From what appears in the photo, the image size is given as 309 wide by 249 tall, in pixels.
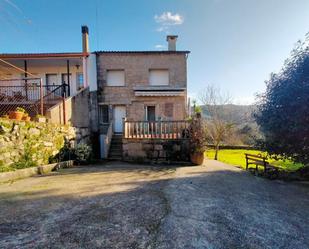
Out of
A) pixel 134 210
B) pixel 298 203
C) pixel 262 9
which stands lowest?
pixel 298 203

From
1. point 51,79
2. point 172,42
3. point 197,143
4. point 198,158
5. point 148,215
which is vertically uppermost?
point 172,42

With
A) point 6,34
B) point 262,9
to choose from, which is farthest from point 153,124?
point 6,34

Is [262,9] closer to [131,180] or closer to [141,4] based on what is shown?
[141,4]

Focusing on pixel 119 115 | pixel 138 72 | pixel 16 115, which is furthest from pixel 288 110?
pixel 119 115

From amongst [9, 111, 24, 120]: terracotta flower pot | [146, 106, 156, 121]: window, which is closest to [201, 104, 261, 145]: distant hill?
[146, 106, 156, 121]: window

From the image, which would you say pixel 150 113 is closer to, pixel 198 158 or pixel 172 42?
pixel 172 42

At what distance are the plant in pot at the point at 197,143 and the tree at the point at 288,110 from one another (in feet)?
10.5

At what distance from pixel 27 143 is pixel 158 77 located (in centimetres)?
1280

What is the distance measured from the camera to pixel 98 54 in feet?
62.6

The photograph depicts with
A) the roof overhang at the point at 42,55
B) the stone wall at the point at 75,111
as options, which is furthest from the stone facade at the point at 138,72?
the roof overhang at the point at 42,55

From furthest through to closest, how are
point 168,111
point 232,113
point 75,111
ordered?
point 232,113
point 168,111
point 75,111

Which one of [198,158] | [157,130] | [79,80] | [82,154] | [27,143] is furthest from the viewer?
[79,80]

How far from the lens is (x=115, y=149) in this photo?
15.5 metres

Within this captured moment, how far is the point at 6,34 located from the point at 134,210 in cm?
1444
